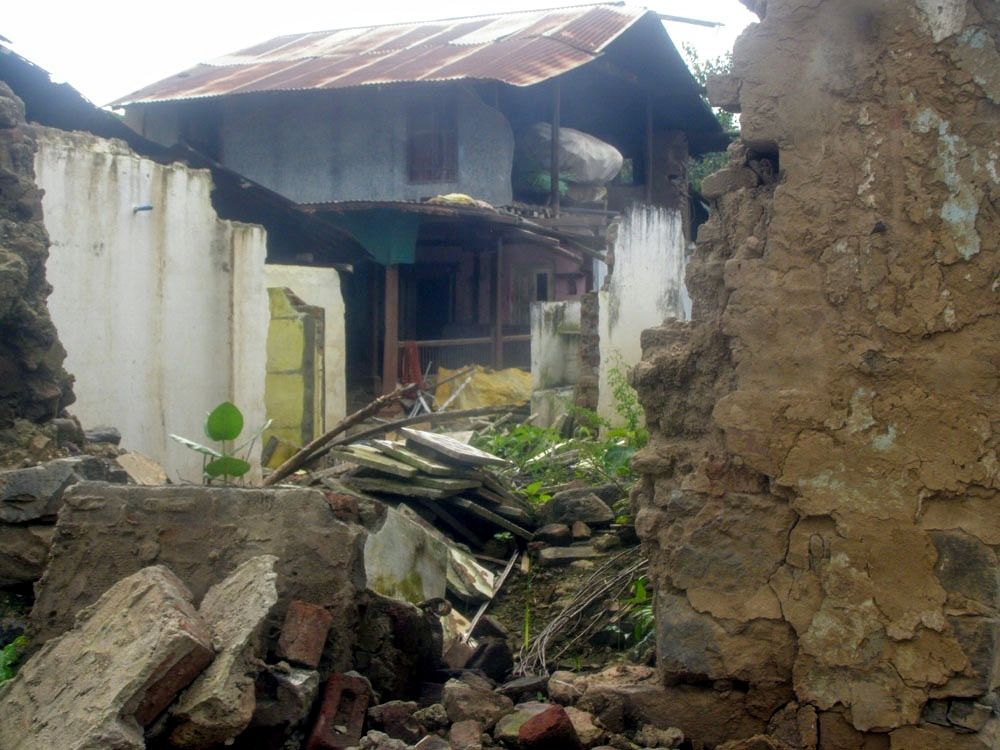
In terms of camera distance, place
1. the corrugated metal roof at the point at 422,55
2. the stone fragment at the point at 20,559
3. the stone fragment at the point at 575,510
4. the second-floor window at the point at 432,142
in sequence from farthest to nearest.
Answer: the second-floor window at the point at 432,142 → the corrugated metal roof at the point at 422,55 → the stone fragment at the point at 575,510 → the stone fragment at the point at 20,559

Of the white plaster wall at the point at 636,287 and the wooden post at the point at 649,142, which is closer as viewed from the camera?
the white plaster wall at the point at 636,287

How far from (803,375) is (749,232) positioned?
→ 54 centimetres

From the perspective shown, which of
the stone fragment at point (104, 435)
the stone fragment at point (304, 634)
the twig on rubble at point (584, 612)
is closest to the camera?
the stone fragment at point (304, 634)

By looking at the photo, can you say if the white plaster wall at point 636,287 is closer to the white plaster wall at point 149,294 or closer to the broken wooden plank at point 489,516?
the white plaster wall at point 149,294

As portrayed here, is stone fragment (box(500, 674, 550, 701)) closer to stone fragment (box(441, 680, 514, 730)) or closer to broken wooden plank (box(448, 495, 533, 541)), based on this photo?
stone fragment (box(441, 680, 514, 730))

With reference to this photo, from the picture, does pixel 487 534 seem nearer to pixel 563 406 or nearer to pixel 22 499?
pixel 22 499

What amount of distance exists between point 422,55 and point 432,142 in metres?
1.67

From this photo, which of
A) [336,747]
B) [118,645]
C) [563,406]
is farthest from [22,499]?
[563,406]

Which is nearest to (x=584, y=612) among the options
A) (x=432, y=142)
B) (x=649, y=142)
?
(x=432, y=142)

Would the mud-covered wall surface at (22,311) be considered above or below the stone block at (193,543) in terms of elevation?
above

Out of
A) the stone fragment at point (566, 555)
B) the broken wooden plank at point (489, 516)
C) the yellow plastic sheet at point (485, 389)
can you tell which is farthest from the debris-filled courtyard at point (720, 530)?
the yellow plastic sheet at point (485, 389)

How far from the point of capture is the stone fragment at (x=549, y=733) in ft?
12.0

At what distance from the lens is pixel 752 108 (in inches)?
148

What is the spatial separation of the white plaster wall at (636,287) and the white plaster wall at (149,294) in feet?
13.8
